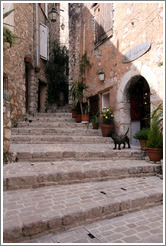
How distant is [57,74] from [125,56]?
5901mm

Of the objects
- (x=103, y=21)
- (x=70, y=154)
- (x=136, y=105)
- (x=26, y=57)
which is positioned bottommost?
(x=70, y=154)

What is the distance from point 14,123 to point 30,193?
4441 mm

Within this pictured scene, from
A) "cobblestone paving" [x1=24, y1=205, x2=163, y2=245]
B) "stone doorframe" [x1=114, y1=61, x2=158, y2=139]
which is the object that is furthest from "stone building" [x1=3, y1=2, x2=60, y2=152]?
"cobblestone paving" [x1=24, y1=205, x2=163, y2=245]

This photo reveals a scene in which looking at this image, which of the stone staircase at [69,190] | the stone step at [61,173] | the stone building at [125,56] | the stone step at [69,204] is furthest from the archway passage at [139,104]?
the stone step at [69,204]

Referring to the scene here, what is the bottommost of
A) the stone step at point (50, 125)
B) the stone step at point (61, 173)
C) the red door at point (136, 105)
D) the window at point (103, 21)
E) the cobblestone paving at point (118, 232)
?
the cobblestone paving at point (118, 232)

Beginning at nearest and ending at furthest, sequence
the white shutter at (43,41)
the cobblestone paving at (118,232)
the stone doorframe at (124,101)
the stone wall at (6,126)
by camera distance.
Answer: the cobblestone paving at (118,232) < the stone wall at (6,126) < the stone doorframe at (124,101) < the white shutter at (43,41)

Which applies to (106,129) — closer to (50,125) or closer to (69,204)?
(50,125)

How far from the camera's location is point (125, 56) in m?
5.67

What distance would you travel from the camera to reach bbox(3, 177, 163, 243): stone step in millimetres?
1913

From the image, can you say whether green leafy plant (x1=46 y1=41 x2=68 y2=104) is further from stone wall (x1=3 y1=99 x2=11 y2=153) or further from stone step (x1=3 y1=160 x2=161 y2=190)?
stone step (x1=3 y1=160 x2=161 y2=190)

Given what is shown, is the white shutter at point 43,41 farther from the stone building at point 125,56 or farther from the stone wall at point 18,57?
the stone building at point 125,56

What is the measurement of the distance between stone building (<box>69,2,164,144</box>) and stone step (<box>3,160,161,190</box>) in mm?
1815

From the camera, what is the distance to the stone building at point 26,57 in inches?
246

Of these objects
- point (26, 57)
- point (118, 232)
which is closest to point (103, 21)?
point (26, 57)
